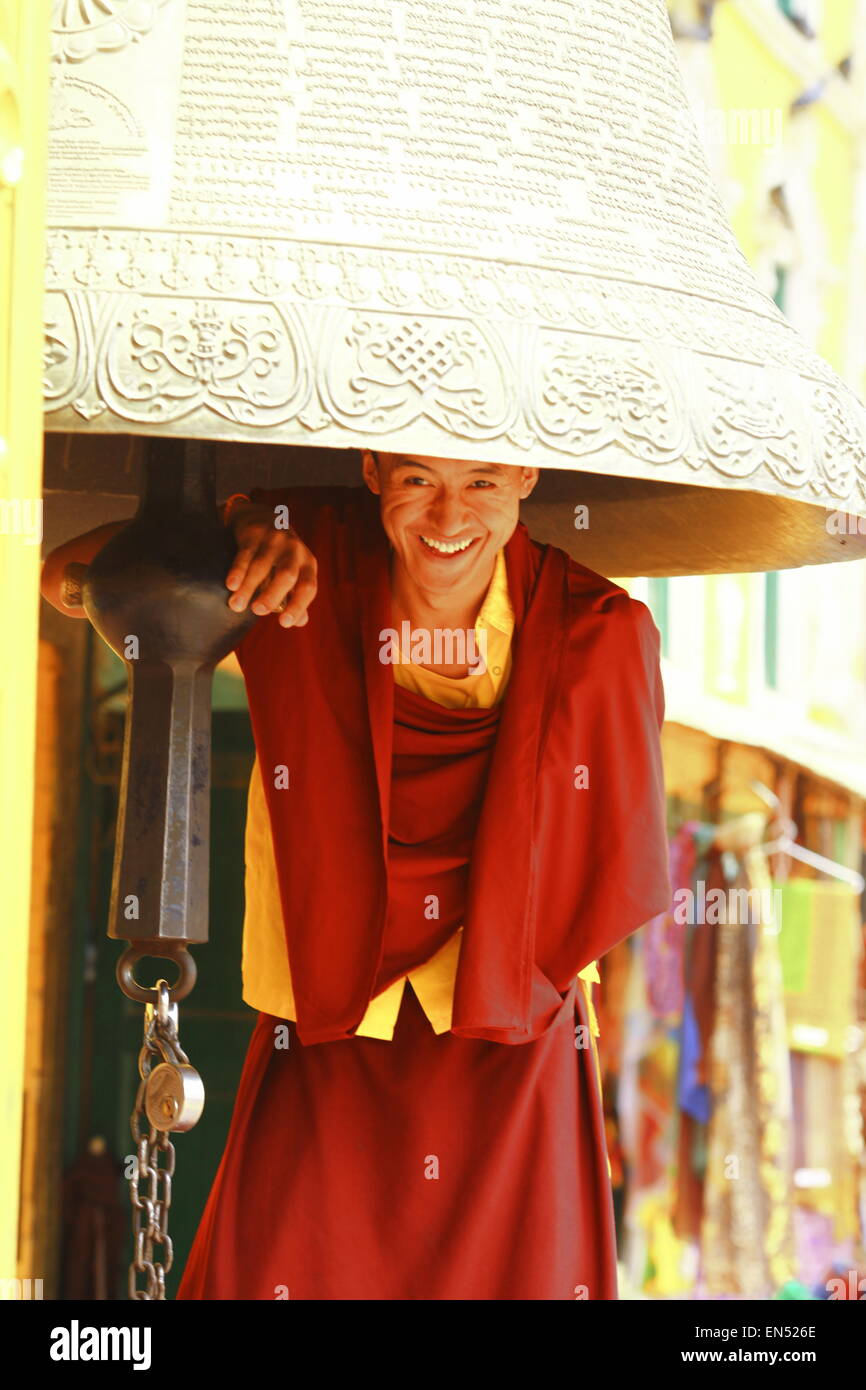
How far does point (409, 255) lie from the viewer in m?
2.15

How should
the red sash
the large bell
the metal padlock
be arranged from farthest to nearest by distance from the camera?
the red sash → the metal padlock → the large bell

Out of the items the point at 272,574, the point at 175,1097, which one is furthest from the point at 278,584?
the point at 175,1097

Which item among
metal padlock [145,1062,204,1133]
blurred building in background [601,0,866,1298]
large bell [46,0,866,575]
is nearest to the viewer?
large bell [46,0,866,575]

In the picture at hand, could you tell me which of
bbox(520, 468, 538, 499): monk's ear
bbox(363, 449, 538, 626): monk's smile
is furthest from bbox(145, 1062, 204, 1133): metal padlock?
bbox(520, 468, 538, 499): monk's ear

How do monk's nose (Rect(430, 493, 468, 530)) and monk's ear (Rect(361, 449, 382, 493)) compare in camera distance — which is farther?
monk's ear (Rect(361, 449, 382, 493))

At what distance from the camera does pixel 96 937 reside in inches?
205

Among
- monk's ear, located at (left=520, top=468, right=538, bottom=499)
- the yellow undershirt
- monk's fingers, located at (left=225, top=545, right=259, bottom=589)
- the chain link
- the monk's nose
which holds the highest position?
monk's ear, located at (left=520, top=468, right=538, bottom=499)

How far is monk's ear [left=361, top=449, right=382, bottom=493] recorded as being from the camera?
2855 millimetres

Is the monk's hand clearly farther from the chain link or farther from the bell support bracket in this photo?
the chain link

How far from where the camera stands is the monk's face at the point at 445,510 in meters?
2.73

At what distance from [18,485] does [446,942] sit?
48.7 inches

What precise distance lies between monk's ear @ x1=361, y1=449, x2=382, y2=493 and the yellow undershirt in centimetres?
22

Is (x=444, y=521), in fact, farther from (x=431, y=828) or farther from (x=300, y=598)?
(x=431, y=828)
